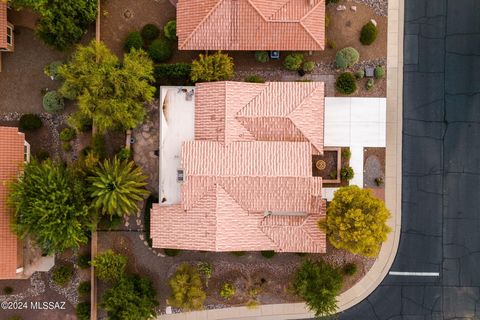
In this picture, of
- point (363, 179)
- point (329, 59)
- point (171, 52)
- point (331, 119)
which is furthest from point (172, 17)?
point (363, 179)

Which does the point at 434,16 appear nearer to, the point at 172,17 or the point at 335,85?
the point at 335,85

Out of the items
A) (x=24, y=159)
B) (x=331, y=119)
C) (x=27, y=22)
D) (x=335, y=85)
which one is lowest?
(x=24, y=159)

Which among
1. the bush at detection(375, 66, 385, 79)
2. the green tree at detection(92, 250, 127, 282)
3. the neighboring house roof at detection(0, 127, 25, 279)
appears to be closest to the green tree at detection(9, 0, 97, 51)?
the neighboring house roof at detection(0, 127, 25, 279)

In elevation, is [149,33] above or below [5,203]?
above

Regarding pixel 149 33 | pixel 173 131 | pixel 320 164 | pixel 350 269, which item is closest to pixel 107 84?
pixel 173 131

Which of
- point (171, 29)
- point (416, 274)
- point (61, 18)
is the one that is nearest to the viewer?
point (61, 18)

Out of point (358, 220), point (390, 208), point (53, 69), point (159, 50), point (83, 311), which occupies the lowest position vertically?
point (83, 311)

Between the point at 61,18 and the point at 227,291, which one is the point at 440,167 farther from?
the point at 61,18

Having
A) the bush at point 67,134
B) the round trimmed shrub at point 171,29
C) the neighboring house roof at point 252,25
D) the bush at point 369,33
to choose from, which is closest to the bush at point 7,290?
the bush at point 67,134

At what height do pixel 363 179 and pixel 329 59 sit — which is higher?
pixel 329 59
